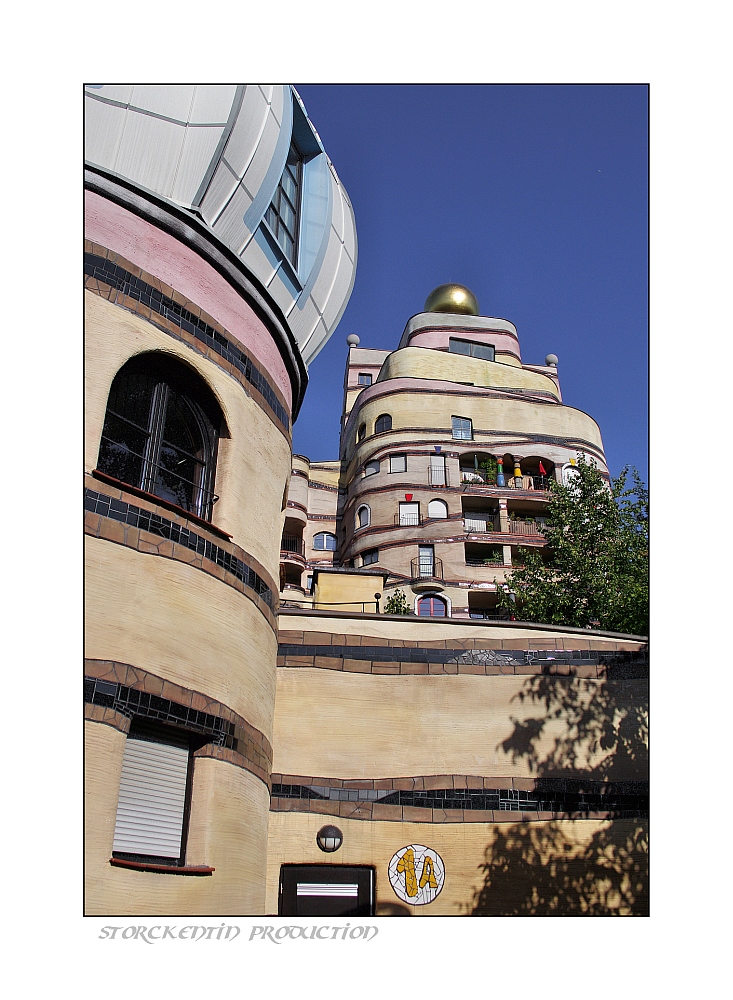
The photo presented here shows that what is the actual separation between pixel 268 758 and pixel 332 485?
92.1 feet

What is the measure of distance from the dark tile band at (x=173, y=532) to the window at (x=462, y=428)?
23122 millimetres

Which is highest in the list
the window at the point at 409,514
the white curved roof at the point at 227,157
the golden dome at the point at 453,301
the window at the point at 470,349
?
the golden dome at the point at 453,301

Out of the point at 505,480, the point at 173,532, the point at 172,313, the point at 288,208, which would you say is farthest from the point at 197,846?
the point at 505,480

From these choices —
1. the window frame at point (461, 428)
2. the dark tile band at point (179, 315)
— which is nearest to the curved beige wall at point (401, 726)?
the dark tile band at point (179, 315)

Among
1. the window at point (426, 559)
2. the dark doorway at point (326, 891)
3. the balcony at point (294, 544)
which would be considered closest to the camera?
the dark doorway at point (326, 891)

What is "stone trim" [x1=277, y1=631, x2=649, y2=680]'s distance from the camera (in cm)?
855

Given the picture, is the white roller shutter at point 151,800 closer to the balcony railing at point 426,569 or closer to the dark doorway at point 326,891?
the dark doorway at point 326,891

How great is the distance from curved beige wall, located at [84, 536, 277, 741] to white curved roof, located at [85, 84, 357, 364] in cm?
303

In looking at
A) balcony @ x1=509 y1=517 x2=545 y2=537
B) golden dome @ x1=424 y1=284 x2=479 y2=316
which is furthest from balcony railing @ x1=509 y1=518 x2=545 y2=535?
golden dome @ x1=424 y1=284 x2=479 y2=316

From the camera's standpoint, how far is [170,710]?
5.79 metres

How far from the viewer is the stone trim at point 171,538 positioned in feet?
18.7

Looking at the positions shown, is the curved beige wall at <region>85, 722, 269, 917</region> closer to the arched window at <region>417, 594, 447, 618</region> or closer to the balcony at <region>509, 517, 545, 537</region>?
the arched window at <region>417, 594, 447, 618</region>

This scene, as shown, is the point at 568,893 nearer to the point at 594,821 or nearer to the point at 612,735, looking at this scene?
the point at 594,821

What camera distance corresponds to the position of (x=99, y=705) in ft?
17.3
